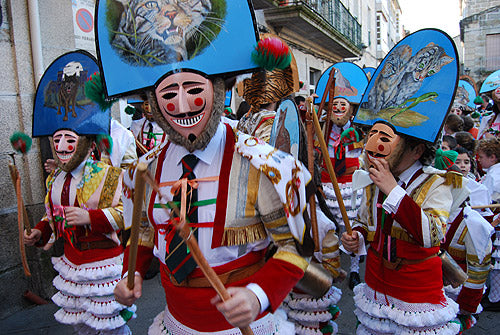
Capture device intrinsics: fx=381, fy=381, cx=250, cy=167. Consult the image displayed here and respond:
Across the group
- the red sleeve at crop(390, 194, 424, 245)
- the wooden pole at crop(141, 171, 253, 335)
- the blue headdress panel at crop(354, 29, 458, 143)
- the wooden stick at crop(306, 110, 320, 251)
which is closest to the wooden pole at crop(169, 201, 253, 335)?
the wooden pole at crop(141, 171, 253, 335)

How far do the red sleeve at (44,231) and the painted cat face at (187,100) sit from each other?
2.02 meters

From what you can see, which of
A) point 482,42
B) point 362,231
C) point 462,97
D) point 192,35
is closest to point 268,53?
point 192,35

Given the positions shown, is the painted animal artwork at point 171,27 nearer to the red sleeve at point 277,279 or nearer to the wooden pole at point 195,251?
the wooden pole at point 195,251

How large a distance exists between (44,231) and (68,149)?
0.71 m

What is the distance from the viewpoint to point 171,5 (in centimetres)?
156

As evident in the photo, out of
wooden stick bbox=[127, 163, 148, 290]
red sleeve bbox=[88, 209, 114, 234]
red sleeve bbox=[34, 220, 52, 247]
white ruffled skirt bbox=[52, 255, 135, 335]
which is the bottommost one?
white ruffled skirt bbox=[52, 255, 135, 335]

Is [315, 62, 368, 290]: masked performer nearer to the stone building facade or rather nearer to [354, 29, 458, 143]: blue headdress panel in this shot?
[354, 29, 458, 143]: blue headdress panel

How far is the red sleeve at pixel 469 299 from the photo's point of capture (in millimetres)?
3018

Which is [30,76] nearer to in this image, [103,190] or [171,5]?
[103,190]

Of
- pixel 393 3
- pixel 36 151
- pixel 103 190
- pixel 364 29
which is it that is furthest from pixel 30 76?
pixel 393 3

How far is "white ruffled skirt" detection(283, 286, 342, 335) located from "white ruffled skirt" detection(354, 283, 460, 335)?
512mm

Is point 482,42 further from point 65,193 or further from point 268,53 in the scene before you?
point 268,53

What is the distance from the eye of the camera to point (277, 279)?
1.42 m

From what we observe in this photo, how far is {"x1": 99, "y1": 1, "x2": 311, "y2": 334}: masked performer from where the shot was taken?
151 cm
